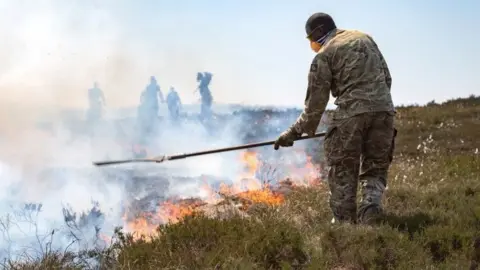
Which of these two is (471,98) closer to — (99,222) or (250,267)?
(99,222)

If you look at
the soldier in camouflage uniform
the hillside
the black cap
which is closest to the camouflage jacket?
the soldier in camouflage uniform

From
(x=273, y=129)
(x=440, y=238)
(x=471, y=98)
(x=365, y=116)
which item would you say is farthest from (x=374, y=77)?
(x=471, y=98)

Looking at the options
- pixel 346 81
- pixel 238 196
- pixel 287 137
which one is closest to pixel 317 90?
pixel 346 81

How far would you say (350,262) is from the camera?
15.4 feet

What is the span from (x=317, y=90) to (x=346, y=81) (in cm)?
33

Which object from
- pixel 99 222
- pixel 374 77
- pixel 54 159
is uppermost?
pixel 374 77

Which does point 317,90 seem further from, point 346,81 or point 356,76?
point 356,76

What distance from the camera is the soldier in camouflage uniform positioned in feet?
19.1

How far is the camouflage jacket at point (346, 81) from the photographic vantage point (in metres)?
5.80

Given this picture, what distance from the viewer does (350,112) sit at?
5812 millimetres

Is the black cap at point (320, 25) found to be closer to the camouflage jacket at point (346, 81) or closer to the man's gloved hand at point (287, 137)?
the camouflage jacket at point (346, 81)

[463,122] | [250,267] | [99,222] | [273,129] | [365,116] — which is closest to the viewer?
[250,267]

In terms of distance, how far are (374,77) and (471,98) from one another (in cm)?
2059

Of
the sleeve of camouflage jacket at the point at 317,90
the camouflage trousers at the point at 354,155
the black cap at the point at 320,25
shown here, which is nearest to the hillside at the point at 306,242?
the camouflage trousers at the point at 354,155
